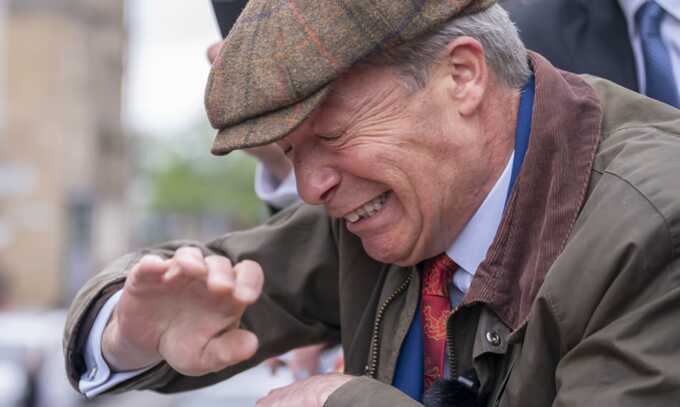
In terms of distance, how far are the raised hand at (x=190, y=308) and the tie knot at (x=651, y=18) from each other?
1.36 meters

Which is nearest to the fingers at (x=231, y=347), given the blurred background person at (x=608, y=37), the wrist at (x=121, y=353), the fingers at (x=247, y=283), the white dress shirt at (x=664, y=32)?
the fingers at (x=247, y=283)

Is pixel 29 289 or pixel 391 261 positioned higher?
pixel 391 261

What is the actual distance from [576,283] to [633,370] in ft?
0.72

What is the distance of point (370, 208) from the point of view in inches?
101

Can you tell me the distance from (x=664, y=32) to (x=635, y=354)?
128 centimetres

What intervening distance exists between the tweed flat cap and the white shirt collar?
1.36 ft

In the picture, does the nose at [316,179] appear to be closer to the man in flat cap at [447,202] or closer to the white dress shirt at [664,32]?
the man in flat cap at [447,202]

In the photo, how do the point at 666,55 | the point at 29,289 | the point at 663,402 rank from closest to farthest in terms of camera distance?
the point at 663,402, the point at 666,55, the point at 29,289

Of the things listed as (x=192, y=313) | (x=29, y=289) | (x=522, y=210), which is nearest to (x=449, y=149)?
(x=522, y=210)

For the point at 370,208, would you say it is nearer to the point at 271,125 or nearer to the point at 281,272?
the point at 271,125

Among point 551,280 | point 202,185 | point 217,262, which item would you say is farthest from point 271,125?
point 202,185

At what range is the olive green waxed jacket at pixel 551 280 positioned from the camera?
2.04 meters

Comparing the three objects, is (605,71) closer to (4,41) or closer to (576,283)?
(576,283)

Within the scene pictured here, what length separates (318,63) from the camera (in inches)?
92.2
